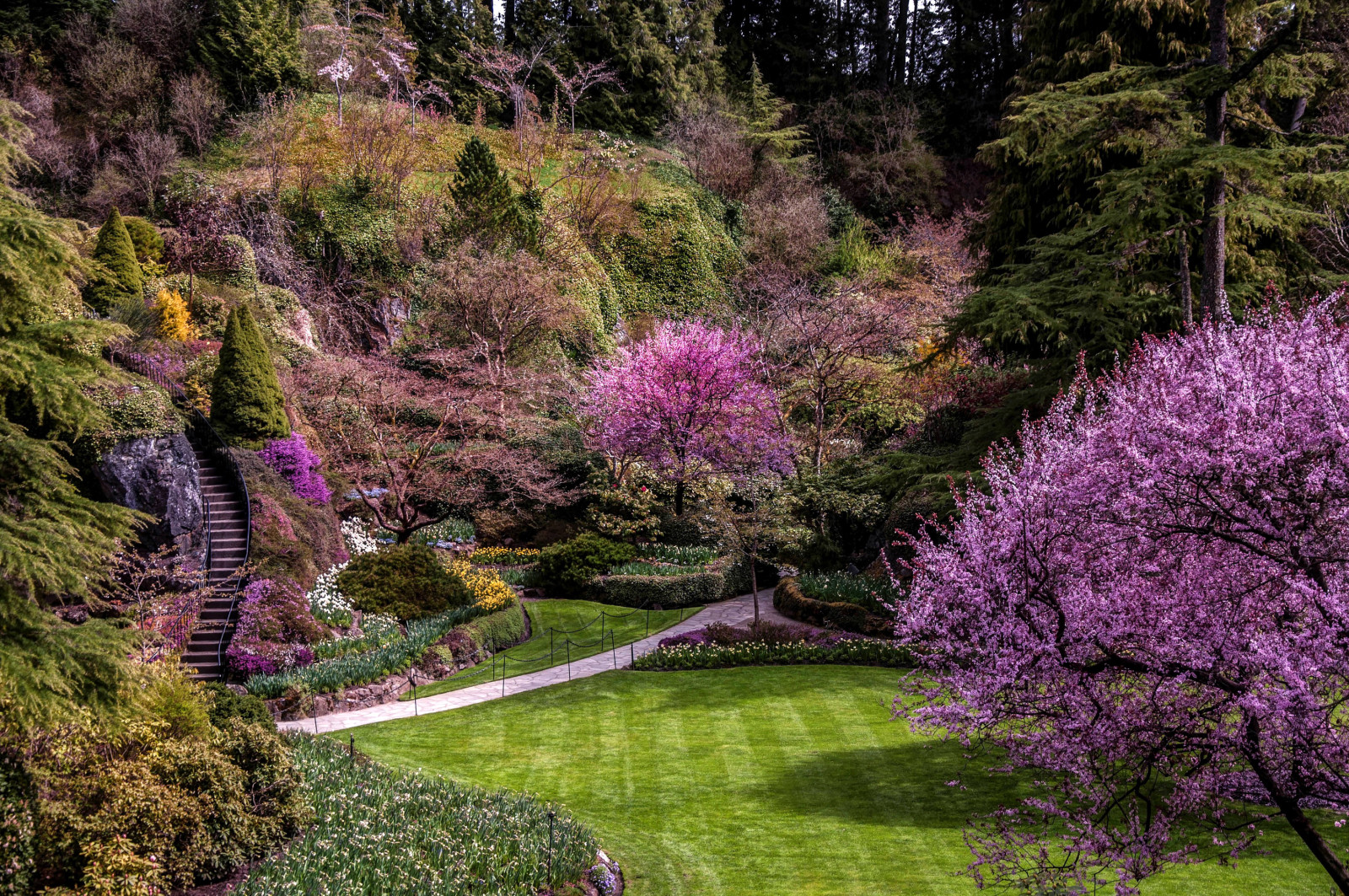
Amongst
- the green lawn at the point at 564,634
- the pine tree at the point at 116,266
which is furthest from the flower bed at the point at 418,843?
the pine tree at the point at 116,266

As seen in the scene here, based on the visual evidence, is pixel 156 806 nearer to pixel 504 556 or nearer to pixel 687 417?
pixel 504 556

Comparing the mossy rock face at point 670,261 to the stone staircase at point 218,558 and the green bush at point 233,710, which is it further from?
the green bush at point 233,710

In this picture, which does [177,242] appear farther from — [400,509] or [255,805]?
[255,805]

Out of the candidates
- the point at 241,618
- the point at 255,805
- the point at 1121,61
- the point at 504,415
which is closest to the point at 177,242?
the point at 504,415

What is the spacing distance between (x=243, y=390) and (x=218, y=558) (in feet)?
12.6

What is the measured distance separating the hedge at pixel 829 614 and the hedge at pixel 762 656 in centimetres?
68

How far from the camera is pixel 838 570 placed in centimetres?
2017

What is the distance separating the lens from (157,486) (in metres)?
15.6

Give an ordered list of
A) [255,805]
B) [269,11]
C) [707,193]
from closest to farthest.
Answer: [255,805] < [269,11] < [707,193]

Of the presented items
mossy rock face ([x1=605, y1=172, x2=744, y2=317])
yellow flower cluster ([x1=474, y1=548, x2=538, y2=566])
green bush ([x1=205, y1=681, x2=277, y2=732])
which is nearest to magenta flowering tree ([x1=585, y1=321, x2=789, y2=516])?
yellow flower cluster ([x1=474, y1=548, x2=538, y2=566])

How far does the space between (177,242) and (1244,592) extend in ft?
96.4

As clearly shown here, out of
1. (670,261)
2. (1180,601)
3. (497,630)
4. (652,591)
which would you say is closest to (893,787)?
(1180,601)

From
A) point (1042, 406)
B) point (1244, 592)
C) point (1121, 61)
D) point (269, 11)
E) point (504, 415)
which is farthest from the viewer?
point (269, 11)

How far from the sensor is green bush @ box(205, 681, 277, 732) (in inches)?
348
